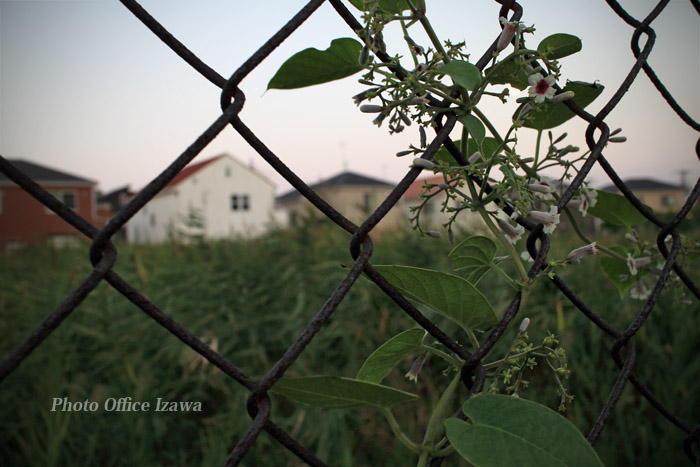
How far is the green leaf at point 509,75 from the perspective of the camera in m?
0.43

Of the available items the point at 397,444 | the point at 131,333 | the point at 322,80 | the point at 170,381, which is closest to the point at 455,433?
the point at 322,80

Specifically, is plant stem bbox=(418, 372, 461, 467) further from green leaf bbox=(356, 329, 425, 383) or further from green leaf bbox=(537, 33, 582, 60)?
green leaf bbox=(537, 33, 582, 60)

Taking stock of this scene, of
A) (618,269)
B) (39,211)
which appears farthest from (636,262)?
(39,211)

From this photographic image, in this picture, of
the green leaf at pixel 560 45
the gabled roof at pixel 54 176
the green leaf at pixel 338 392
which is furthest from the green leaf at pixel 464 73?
the gabled roof at pixel 54 176

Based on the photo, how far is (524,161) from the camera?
478 mm

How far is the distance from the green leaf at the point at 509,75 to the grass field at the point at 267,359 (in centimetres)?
118

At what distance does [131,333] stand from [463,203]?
2.43 m

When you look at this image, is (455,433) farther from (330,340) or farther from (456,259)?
(330,340)

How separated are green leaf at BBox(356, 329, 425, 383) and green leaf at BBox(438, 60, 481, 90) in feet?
0.63

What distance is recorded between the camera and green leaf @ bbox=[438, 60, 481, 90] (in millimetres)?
378

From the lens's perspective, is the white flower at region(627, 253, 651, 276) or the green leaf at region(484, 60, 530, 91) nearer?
the green leaf at region(484, 60, 530, 91)

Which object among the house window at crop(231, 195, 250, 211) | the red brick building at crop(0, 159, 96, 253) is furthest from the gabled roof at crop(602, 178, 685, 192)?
the red brick building at crop(0, 159, 96, 253)

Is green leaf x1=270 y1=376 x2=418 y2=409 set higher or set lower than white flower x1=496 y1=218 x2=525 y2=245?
lower

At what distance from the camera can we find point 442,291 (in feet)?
1.28
